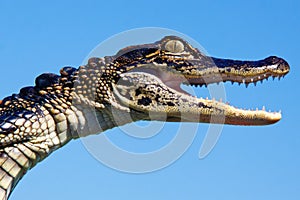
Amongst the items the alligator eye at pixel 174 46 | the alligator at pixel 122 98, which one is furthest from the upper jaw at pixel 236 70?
the alligator eye at pixel 174 46

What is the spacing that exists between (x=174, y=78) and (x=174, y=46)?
1.48ft

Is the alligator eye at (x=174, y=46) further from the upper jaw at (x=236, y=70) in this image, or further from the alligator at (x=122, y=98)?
the upper jaw at (x=236, y=70)

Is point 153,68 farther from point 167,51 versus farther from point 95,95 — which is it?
point 95,95

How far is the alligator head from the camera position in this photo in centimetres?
770

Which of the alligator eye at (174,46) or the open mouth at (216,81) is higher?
the alligator eye at (174,46)

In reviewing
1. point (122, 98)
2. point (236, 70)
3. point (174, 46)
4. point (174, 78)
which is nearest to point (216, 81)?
point (236, 70)

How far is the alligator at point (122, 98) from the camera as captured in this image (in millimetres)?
7430

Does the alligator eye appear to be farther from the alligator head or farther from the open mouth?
the open mouth

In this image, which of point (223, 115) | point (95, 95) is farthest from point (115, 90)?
point (223, 115)

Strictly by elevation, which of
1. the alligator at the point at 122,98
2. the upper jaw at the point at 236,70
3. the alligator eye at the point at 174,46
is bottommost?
the alligator at the point at 122,98

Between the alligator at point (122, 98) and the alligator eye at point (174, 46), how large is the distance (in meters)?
0.02

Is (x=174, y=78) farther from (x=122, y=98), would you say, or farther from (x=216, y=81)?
(x=122, y=98)

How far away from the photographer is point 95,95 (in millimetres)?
7711

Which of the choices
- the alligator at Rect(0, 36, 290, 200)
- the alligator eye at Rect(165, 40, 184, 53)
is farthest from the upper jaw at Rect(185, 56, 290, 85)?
the alligator eye at Rect(165, 40, 184, 53)
